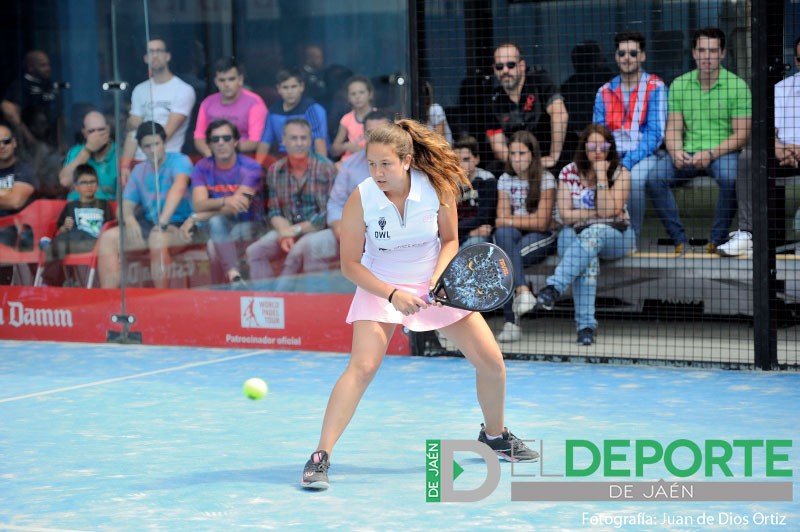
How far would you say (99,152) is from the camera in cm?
984

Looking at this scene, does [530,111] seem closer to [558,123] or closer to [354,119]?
[558,123]

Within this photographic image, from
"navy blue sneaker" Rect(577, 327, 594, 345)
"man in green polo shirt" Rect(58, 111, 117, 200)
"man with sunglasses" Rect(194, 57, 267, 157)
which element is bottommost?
"navy blue sneaker" Rect(577, 327, 594, 345)

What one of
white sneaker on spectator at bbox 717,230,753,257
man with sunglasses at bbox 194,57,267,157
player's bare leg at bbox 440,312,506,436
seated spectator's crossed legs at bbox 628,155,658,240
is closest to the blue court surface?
player's bare leg at bbox 440,312,506,436

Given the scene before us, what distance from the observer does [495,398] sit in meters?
5.42

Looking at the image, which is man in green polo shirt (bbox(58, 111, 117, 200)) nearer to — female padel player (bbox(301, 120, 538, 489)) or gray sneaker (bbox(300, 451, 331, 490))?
female padel player (bbox(301, 120, 538, 489))

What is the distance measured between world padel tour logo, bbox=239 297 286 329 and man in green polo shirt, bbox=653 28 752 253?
10.0ft

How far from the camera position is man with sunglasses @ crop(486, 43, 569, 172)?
28.6ft

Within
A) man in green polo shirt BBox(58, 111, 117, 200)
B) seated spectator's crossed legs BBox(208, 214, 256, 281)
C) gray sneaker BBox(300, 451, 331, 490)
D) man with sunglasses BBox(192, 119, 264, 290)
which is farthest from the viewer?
man in green polo shirt BBox(58, 111, 117, 200)

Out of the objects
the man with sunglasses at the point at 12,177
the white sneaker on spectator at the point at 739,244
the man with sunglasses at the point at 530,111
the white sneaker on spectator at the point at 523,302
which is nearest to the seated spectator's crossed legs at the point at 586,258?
the white sneaker on spectator at the point at 523,302

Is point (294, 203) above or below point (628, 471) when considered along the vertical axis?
above

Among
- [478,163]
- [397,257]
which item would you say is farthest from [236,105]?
[397,257]

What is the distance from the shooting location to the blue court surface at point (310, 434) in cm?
465

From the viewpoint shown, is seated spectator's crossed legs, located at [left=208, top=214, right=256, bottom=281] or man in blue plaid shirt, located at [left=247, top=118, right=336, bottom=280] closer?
man in blue plaid shirt, located at [left=247, top=118, right=336, bottom=280]

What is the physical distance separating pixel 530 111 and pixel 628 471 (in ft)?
13.5
